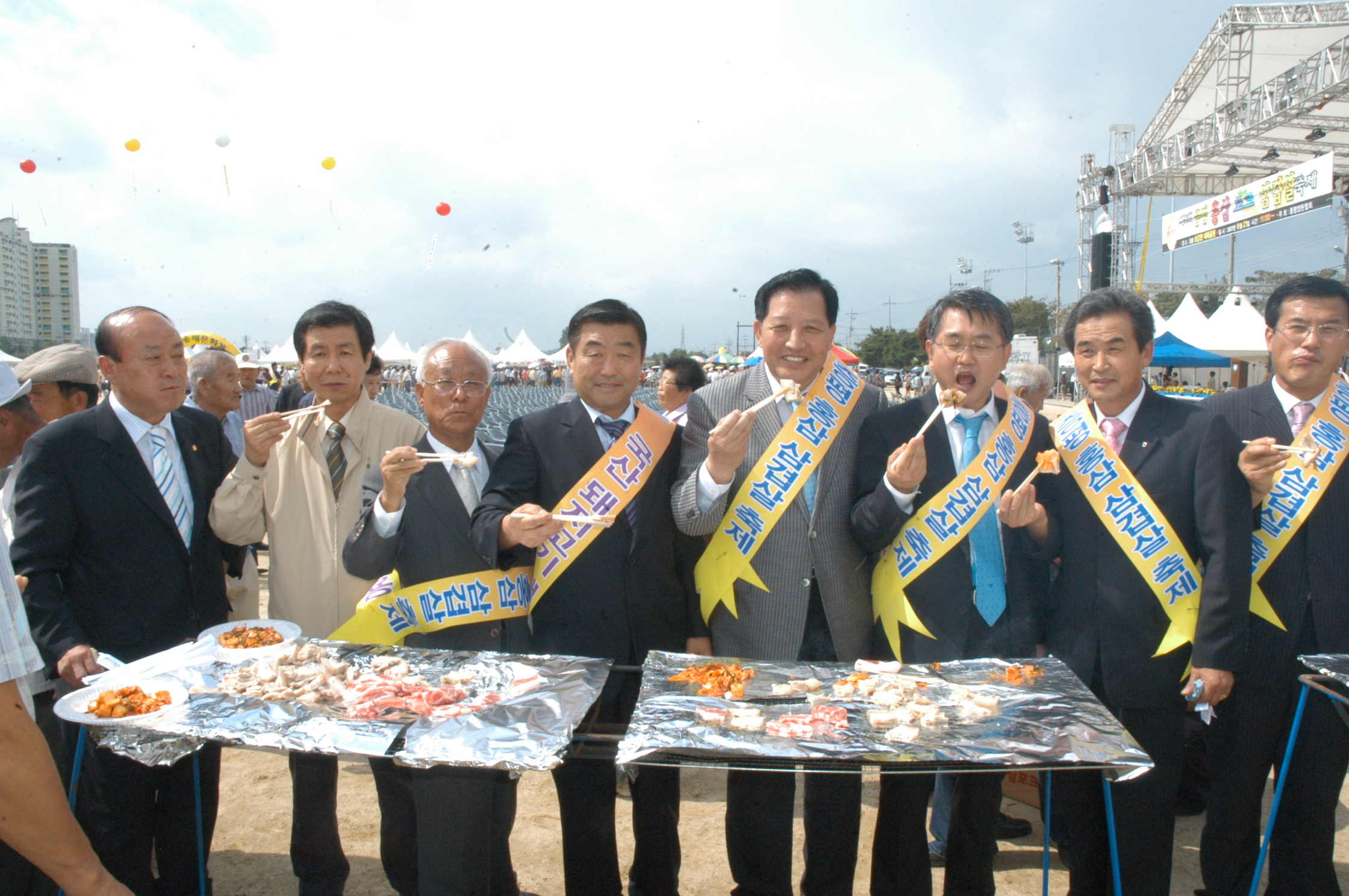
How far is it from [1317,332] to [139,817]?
5253 mm

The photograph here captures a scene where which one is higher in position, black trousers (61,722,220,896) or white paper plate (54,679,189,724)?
white paper plate (54,679,189,724)

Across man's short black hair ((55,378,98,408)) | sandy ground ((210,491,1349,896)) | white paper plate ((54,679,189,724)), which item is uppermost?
man's short black hair ((55,378,98,408))

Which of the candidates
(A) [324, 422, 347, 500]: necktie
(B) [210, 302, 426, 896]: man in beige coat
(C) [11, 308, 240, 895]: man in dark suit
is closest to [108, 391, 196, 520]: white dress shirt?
(C) [11, 308, 240, 895]: man in dark suit

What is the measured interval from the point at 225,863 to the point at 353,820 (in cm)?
63

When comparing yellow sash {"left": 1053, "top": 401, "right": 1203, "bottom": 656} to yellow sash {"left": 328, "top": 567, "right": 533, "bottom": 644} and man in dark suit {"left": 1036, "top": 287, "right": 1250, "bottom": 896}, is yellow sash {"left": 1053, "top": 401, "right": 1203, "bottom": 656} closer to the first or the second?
man in dark suit {"left": 1036, "top": 287, "right": 1250, "bottom": 896}

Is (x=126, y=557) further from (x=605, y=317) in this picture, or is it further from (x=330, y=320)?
Answer: (x=605, y=317)

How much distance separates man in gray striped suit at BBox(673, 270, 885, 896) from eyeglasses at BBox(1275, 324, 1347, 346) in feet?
6.06

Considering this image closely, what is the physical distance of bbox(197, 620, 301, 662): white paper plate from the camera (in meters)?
2.78

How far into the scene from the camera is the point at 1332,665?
2.64 m

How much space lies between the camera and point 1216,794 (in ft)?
10.3

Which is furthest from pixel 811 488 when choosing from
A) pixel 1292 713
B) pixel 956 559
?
pixel 1292 713

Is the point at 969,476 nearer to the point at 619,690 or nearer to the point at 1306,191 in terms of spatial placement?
the point at 619,690

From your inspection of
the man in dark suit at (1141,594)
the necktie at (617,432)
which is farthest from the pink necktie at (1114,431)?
the necktie at (617,432)

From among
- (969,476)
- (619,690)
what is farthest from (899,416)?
(619,690)
